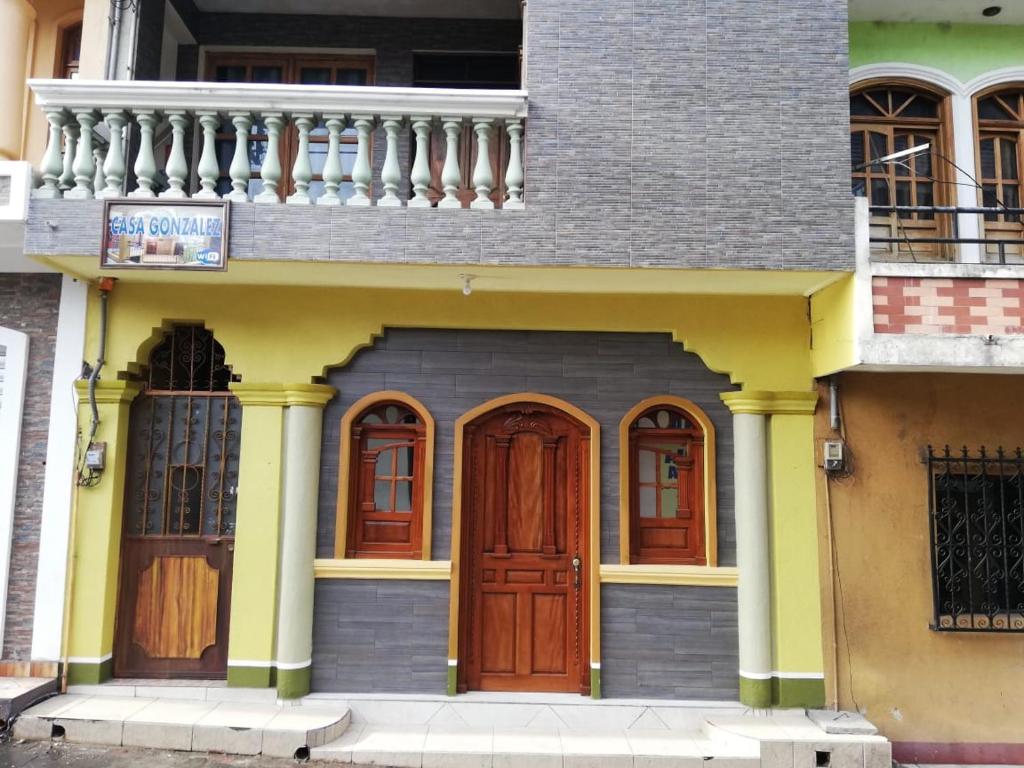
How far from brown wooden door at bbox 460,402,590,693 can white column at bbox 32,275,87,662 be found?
3.11 meters

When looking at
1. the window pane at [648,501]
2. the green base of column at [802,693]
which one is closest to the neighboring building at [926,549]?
the green base of column at [802,693]

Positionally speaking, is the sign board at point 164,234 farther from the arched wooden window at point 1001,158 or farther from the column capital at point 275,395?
the arched wooden window at point 1001,158

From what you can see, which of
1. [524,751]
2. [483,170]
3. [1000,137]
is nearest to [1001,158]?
[1000,137]

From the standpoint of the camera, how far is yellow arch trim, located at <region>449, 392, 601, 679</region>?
538cm

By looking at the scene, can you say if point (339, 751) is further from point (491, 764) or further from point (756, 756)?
point (756, 756)

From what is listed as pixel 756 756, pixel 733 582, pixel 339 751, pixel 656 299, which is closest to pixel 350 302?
pixel 656 299

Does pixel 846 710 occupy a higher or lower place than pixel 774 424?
lower

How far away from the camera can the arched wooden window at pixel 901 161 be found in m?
6.01

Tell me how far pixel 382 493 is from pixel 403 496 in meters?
0.17

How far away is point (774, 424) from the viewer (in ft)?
18.1

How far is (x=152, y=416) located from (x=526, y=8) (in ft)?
14.1

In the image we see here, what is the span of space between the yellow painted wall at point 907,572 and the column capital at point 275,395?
3938mm

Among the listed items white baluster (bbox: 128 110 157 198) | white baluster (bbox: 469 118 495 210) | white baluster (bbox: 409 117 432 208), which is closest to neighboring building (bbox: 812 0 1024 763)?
white baluster (bbox: 469 118 495 210)

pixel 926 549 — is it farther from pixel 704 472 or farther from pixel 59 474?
pixel 59 474
